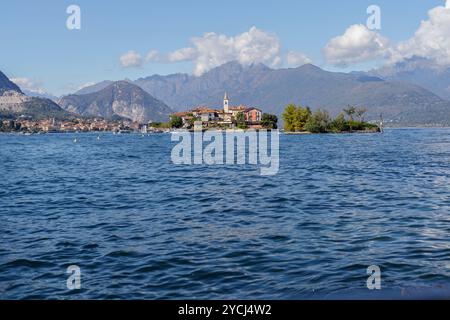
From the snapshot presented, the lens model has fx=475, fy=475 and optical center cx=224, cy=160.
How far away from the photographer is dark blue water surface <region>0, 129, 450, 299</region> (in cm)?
1380

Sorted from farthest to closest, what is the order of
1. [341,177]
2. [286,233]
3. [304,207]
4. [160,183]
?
[341,177]
[160,183]
[304,207]
[286,233]

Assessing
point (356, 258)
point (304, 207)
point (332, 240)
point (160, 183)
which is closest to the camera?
point (356, 258)

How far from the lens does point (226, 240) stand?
1975cm

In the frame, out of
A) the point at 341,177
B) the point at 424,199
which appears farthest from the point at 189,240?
the point at 341,177

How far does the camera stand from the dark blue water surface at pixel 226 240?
1380 cm

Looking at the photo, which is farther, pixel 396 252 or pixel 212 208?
pixel 212 208

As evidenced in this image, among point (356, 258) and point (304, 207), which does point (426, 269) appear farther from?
point (304, 207)

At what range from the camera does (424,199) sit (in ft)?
101

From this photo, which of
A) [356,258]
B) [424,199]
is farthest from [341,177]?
[356,258]
